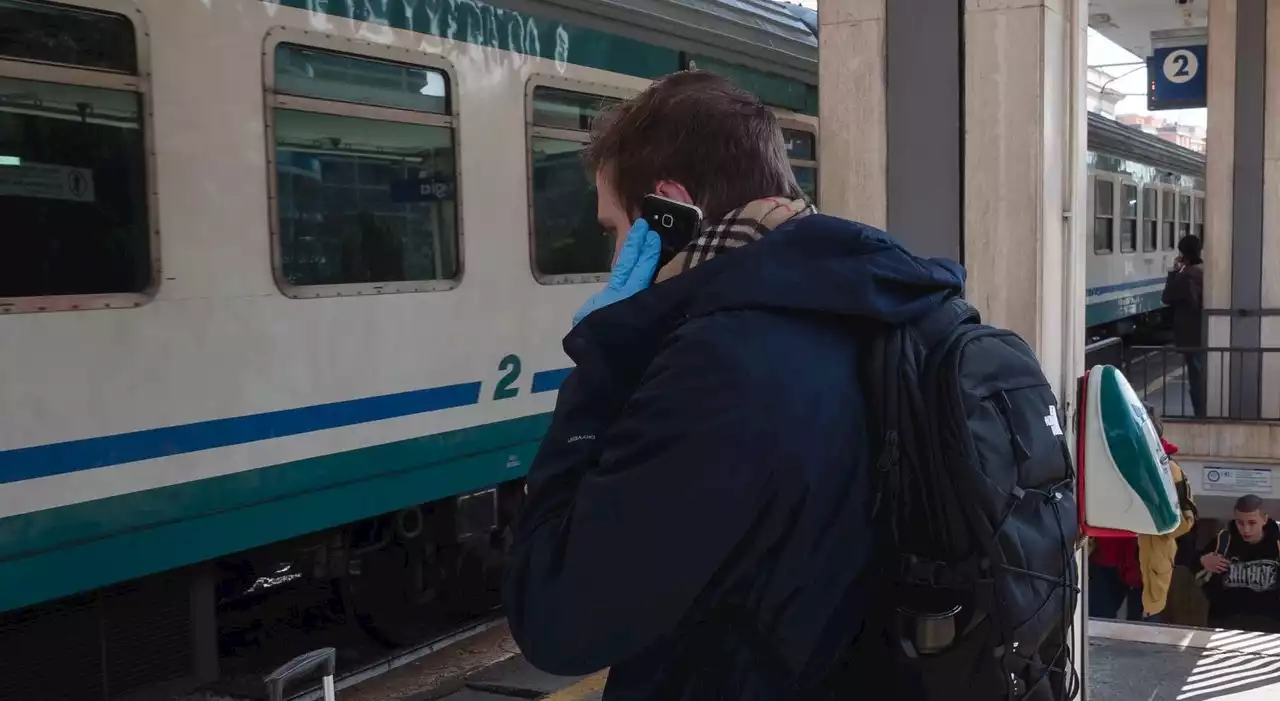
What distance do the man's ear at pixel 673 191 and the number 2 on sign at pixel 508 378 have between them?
4.03m

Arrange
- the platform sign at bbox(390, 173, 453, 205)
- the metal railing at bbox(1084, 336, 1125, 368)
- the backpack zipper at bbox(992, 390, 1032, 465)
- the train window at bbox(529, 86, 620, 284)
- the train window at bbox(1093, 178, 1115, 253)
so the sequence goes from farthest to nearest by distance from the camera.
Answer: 1. the train window at bbox(1093, 178, 1115, 253)
2. the metal railing at bbox(1084, 336, 1125, 368)
3. the train window at bbox(529, 86, 620, 284)
4. the platform sign at bbox(390, 173, 453, 205)
5. the backpack zipper at bbox(992, 390, 1032, 465)

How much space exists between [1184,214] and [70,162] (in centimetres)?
2175

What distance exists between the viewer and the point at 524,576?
140 cm

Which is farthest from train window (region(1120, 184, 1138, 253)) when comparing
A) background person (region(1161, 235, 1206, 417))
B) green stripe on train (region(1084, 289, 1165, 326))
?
background person (region(1161, 235, 1206, 417))

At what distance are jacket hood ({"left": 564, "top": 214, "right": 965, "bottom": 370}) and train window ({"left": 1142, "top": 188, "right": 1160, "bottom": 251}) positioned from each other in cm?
1884

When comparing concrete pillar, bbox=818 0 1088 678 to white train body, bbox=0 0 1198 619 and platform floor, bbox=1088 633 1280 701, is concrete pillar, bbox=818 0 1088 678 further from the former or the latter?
white train body, bbox=0 0 1198 619

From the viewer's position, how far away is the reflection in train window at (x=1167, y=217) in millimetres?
20234

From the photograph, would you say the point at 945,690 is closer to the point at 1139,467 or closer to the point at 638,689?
the point at 638,689

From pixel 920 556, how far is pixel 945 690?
159mm

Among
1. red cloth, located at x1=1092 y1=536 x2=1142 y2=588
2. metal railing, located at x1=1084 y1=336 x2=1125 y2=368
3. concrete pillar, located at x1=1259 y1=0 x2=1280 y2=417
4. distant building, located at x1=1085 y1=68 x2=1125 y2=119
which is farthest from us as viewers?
distant building, located at x1=1085 y1=68 x2=1125 y2=119

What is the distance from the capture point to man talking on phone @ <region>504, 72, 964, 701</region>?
1308 mm

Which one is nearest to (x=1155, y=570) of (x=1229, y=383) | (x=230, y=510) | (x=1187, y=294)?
(x=230, y=510)

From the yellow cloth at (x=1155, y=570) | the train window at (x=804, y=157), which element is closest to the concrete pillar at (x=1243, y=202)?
the train window at (x=804, y=157)

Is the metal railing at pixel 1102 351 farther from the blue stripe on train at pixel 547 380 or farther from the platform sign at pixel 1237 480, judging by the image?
the platform sign at pixel 1237 480
